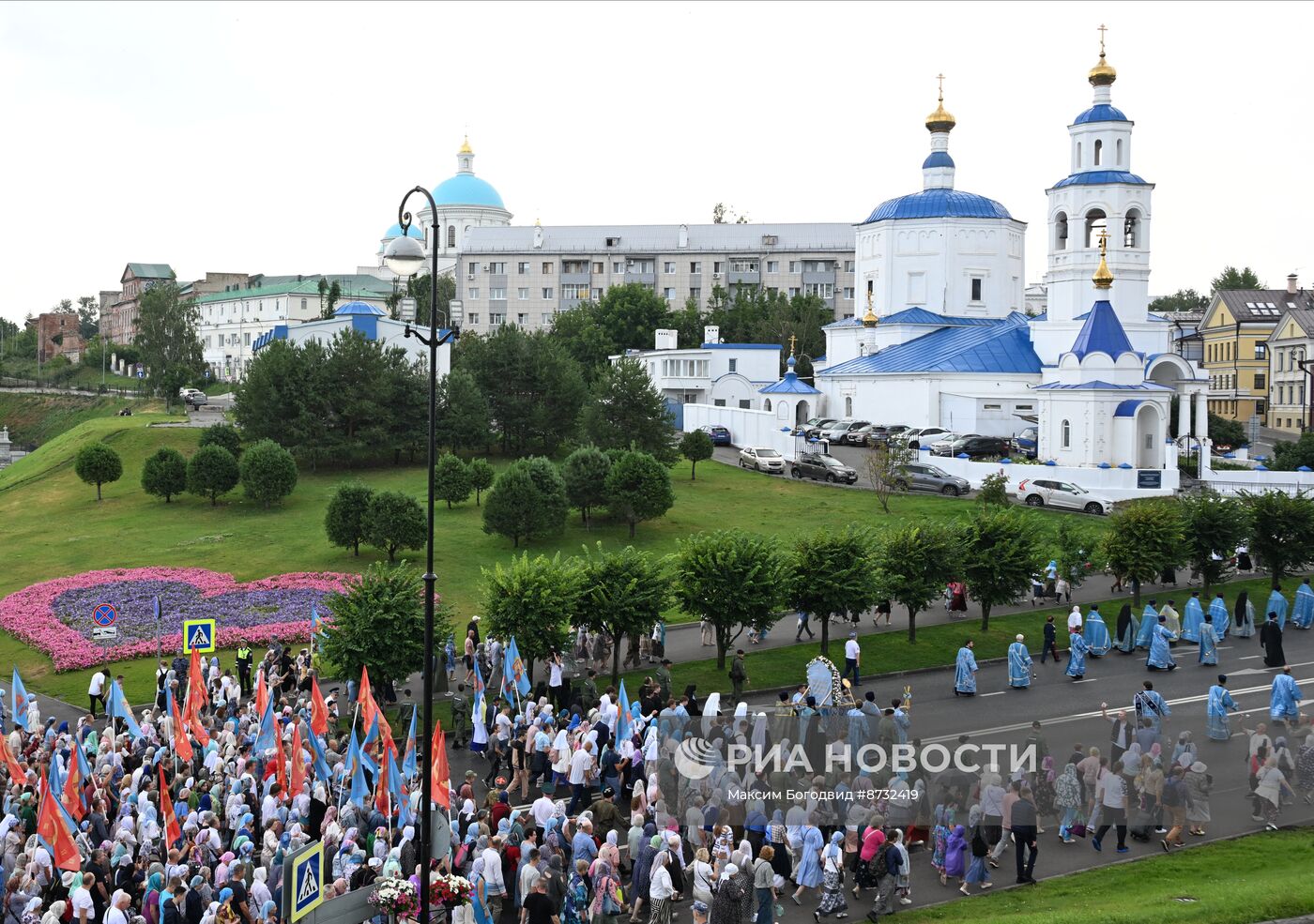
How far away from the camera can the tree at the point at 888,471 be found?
146 feet

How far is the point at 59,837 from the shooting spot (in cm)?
1537

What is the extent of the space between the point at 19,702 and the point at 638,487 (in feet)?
70.5

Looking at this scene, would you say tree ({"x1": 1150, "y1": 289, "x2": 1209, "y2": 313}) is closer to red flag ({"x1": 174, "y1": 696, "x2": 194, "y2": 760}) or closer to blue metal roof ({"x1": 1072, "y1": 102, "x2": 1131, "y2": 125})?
blue metal roof ({"x1": 1072, "y1": 102, "x2": 1131, "y2": 125})

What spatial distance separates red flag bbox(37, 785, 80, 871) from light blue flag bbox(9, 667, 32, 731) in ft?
22.8

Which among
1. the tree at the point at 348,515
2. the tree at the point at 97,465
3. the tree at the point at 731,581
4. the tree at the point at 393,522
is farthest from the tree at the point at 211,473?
the tree at the point at 731,581

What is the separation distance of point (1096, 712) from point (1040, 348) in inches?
1627

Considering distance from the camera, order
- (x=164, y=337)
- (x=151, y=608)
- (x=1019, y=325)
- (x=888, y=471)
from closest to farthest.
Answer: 1. (x=151, y=608)
2. (x=888, y=471)
3. (x=1019, y=325)
4. (x=164, y=337)

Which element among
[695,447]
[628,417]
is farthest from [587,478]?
[695,447]

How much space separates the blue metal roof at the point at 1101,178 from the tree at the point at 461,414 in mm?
29206

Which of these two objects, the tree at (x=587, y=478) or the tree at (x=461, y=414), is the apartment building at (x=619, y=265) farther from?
the tree at (x=587, y=478)

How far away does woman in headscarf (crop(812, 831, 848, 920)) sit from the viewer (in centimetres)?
1504

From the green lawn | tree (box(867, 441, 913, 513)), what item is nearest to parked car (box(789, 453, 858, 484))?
tree (box(867, 441, 913, 513))

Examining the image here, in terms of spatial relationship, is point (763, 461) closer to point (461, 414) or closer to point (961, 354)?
point (461, 414)

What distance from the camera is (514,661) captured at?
75.7 ft
